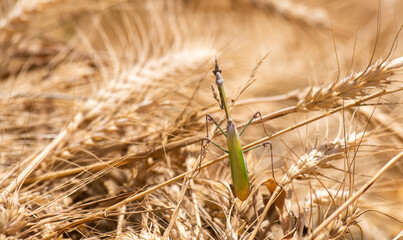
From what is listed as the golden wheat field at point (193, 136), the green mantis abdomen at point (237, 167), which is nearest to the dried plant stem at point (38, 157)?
the golden wheat field at point (193, 136)

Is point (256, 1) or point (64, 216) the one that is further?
point (256, 1)

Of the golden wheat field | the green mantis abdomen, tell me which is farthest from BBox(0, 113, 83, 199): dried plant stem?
the green mantis abdomen

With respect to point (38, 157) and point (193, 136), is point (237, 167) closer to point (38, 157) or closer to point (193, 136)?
point (193, 136)

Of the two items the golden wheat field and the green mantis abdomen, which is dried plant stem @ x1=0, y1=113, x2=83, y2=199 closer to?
the golden wheat field

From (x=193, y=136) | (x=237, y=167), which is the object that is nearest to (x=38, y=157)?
(x=193, y=136)

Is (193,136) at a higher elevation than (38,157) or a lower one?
higher

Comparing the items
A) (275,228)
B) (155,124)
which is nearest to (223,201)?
(275,228)

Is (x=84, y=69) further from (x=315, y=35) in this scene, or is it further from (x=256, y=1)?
(x=315, y=35)

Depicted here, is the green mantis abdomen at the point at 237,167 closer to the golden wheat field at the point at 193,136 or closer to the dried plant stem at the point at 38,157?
the golden wheat field at the point at 193,136
